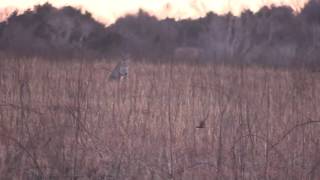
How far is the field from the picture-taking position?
3576 millimetres

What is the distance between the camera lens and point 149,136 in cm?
423

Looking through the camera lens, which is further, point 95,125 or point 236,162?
point 95,125

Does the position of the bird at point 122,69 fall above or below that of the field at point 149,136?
above

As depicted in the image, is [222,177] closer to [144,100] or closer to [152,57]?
[144,100]

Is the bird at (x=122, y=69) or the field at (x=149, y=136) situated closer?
the field at (x=149, y=136)

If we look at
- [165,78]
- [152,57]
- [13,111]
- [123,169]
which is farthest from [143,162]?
[152,57]

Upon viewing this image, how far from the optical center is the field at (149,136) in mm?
3576

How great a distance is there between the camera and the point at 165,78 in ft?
23.5

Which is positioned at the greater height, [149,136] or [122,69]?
[122,69]

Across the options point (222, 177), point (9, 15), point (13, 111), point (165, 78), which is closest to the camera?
point (222, 177)

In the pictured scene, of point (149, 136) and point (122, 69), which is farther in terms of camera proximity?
point (122, 69)

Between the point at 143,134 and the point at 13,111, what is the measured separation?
111 centimetres

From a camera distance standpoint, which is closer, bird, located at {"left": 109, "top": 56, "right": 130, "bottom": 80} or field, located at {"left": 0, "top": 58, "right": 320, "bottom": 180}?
field, located at {"left": 0, "top": 58, "right": 320, "bottom": 180}

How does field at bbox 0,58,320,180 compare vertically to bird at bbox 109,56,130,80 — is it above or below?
below
